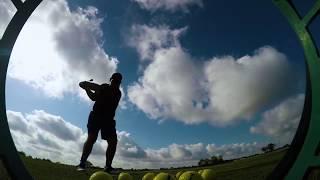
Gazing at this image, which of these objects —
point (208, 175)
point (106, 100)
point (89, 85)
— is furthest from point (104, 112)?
point (208, 175)

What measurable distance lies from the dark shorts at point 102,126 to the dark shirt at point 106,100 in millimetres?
85

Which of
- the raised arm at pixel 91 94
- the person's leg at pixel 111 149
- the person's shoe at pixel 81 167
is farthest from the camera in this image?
the person's leg at pixel 111 149

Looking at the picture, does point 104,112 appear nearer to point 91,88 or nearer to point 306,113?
point 91,88

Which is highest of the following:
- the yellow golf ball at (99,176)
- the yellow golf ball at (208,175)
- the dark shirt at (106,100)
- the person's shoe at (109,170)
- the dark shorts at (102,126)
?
the dark shirt at (106,100)

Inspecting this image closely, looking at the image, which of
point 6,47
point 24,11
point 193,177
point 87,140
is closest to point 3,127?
point 6,47

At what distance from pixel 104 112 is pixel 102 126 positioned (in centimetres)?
29

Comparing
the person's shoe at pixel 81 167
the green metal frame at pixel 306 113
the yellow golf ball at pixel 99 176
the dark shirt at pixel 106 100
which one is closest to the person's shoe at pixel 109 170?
the person's shoe at pixel 81 167

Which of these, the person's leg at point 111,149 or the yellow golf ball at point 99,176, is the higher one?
the person's leg at point 111,149

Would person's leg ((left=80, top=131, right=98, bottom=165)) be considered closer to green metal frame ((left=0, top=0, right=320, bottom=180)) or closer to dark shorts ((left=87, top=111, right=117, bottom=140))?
dark shorts ((left=87, top=111, right=117, bottom=140))

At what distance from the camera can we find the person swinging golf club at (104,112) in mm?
8492

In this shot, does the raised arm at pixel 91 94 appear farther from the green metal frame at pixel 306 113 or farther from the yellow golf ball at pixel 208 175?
the green metal frame at pixel 306 113

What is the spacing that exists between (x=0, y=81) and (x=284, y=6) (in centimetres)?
327

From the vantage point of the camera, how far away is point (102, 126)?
28.5 ft

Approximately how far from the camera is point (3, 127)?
4.71 meters
